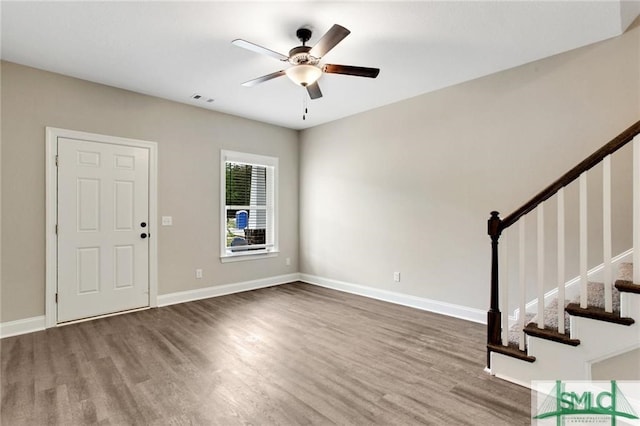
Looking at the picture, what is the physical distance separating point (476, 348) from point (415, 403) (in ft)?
3.72

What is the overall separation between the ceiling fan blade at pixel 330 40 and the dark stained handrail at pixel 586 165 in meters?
1.73

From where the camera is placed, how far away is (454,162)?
377 cm

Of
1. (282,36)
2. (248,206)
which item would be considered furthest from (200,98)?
(282,36)

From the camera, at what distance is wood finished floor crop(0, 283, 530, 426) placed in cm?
193

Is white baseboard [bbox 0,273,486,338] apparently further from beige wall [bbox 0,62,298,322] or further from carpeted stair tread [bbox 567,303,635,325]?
carpeted stair tread [bbox 567,303,635,325]

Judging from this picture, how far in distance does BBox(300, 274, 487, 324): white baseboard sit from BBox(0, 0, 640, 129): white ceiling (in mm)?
2646

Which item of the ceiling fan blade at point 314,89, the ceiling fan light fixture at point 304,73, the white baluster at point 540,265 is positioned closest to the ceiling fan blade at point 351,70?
the ceiling fan light fixture at point 304,73

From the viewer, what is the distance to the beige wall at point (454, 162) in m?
2.88

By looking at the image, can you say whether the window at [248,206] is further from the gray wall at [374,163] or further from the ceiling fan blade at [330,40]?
the ceiling fan blade at [330,40]

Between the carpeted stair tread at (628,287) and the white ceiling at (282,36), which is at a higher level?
the white ceiling at (282,36)

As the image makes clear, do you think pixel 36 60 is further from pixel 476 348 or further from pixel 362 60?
pixel 476 348

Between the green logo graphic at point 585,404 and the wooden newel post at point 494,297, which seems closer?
the green logo graphic at point 585,404

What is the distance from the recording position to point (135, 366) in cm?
252

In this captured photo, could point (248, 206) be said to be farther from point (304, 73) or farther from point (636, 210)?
point (636, 210)
